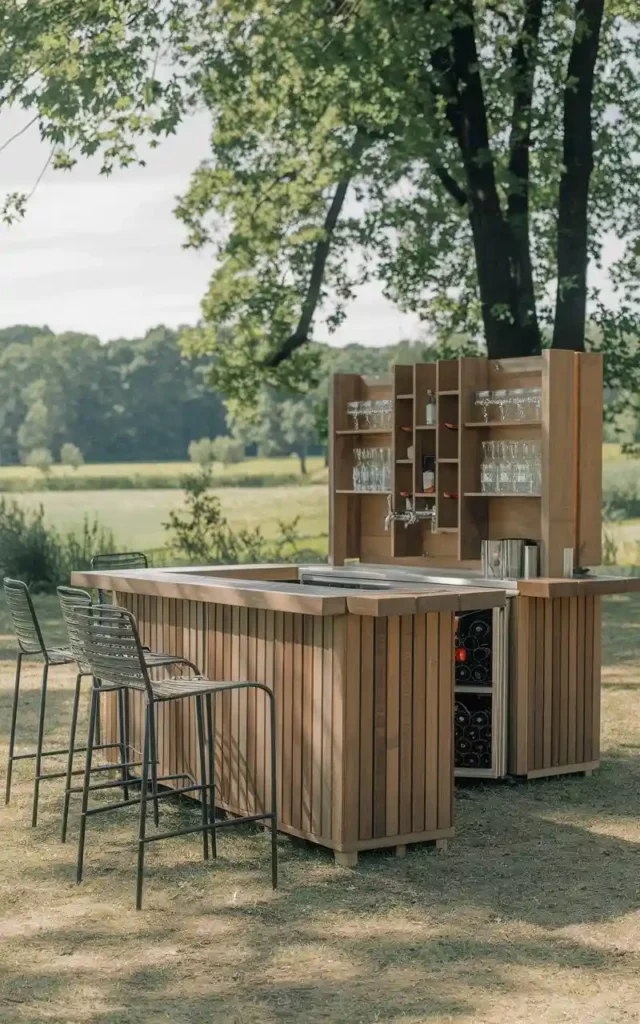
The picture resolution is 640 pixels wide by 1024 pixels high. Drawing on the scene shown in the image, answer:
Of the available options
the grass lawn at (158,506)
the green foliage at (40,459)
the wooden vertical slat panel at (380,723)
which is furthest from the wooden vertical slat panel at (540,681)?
the green foliage at (40,459)

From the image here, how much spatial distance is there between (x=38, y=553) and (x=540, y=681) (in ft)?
38.6

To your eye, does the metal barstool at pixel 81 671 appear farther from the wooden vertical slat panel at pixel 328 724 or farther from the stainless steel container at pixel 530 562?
the stainless steel container at pixel 530 562

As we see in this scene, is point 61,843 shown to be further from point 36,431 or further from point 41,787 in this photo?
point 36,431

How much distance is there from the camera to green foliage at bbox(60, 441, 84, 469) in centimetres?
2425

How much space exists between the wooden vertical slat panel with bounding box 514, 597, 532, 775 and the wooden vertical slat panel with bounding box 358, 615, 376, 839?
5.45ft

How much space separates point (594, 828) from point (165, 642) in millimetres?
2269

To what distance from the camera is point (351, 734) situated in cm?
572

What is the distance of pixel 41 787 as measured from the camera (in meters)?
7.36

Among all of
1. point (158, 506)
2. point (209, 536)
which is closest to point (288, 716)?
point (209, 536)

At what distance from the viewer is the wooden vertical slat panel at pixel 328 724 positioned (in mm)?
5766

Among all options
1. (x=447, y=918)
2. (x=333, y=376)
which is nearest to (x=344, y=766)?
(x=447, y=918)

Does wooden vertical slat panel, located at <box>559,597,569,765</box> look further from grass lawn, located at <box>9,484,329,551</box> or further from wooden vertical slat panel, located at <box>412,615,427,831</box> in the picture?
grass lawn, located at <box>9,484,329,551</box>

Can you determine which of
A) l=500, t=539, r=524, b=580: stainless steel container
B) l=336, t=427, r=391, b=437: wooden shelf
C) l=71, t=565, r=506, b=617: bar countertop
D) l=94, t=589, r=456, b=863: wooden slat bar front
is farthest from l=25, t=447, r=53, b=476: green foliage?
l=94, t=589, r=456, b=863: wooden slat bar front

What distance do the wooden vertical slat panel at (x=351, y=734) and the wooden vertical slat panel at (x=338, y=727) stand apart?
14 millimetres
